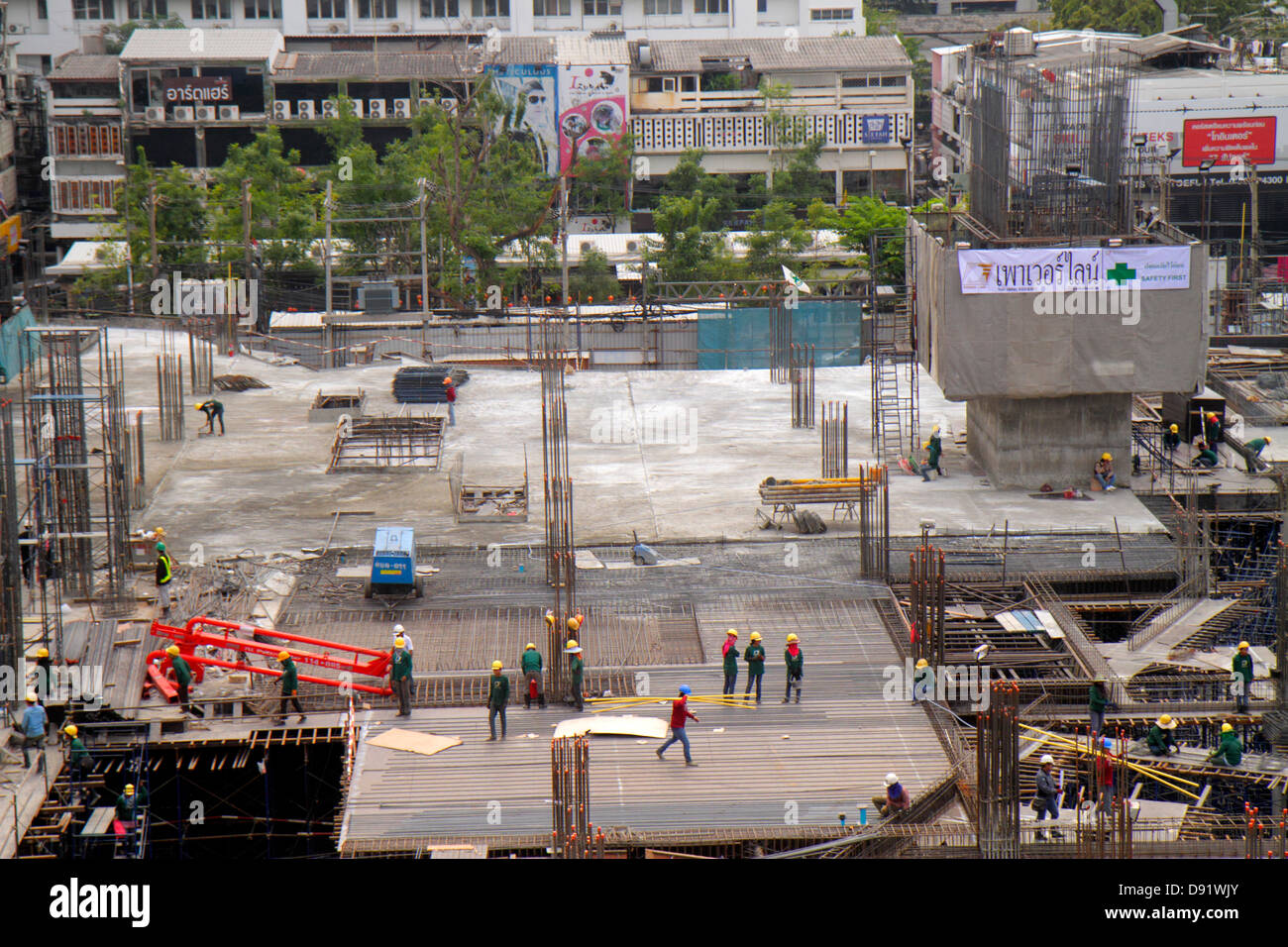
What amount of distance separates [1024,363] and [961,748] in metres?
18.0

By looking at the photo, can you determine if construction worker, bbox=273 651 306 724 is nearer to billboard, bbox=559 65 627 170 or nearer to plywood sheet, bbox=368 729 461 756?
plywood sheet, bbox=368 729 461 756

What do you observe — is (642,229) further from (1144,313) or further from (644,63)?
(1144,313)

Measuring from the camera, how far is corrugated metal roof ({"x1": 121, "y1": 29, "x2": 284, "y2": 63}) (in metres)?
100

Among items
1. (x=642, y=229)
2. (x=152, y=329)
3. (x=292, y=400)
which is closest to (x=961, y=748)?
(x=292, y=400)

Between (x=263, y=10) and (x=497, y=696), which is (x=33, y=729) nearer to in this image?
(x=497, y=696)

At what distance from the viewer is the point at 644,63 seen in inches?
4250

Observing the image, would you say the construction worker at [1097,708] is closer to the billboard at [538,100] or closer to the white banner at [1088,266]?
the white banner at [1088,266]

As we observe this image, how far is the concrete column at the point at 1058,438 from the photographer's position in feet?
149

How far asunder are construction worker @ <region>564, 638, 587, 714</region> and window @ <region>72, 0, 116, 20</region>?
329 ft

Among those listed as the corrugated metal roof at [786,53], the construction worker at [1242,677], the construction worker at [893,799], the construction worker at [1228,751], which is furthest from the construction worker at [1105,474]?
the corrugated metal roof at [786,53]

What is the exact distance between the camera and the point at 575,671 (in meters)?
Result: 31.0

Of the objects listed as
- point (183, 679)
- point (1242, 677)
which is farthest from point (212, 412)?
point (1242, 677)

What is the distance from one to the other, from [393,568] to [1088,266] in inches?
757

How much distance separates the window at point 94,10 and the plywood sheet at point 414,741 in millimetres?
100435
